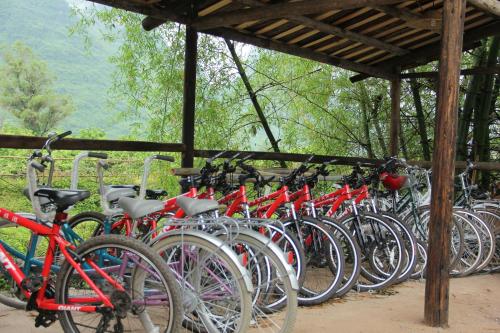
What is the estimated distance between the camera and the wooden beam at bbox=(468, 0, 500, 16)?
148 inches

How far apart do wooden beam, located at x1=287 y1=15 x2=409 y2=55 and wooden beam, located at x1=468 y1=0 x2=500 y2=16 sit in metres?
1.56

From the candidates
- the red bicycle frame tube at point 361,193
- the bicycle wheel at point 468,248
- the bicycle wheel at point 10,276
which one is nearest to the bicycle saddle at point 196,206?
the bicycle wheel at point 10,276

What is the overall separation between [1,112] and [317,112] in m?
17.3

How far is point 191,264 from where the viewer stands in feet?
8.61

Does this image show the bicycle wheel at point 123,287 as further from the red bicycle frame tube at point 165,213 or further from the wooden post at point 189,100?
the wooden post at point 189,100

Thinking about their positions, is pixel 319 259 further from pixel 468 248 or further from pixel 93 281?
pixel 468 248

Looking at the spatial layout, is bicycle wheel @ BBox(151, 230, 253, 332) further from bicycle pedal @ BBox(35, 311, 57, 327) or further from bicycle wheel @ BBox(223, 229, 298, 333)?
bicycle pedal @ BBox(35, 311, 57, 327)

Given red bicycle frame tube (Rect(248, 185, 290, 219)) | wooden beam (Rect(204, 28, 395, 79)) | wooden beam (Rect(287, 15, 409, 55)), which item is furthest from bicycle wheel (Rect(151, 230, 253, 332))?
wooden beam (Rect(204, 28, 395, 79))

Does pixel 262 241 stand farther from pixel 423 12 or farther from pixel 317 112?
pixel 317 112

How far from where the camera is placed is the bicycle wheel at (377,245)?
166 inches

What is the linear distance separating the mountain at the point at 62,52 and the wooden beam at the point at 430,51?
915 inches

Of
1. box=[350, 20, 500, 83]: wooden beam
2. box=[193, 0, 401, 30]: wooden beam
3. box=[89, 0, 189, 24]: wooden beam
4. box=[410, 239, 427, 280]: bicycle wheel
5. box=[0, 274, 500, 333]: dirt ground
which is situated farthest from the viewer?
box=[350, 20, 500, 83]: wooden beam

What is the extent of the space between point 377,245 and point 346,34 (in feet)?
7.87

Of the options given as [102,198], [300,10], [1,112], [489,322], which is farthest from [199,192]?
[1,112]
